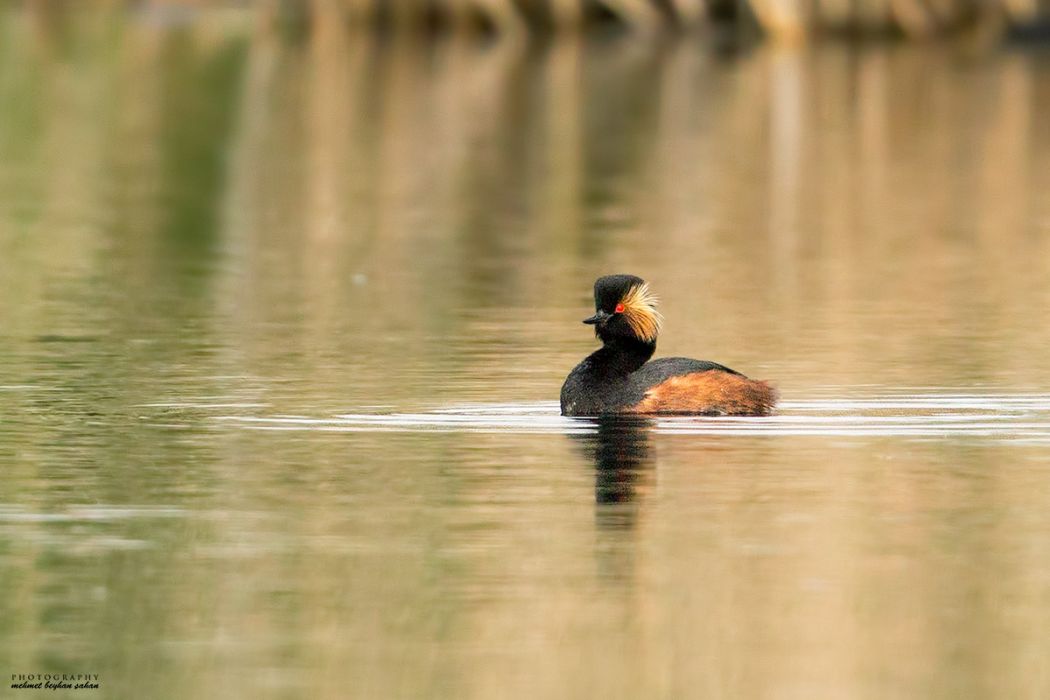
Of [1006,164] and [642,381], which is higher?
[1006,164]

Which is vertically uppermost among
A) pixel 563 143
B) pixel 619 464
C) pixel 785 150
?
pixel 563 143

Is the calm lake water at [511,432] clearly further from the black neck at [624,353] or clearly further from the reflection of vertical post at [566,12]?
the reflection of vertical post at [566,12]

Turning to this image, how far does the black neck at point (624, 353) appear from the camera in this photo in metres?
14.7

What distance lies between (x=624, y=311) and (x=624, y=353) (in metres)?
0.22

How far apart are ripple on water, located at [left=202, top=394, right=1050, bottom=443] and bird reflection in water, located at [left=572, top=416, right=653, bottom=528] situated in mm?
108

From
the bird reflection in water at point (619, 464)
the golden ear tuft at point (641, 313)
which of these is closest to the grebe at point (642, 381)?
the golden ear tuft at point (641, 313)

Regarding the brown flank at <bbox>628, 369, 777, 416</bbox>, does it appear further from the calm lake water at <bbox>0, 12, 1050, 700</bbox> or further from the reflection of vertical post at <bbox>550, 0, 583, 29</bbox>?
the reflection of vertical post at <bbox>550, 0, 583, 29</bbox>

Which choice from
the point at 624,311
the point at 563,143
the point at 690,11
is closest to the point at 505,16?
the point at 690,11

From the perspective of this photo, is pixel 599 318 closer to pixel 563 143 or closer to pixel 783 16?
pixel 563 143

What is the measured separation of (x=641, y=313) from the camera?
1484 cm

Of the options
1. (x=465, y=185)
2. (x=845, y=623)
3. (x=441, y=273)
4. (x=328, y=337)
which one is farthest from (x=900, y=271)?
(x=845, y=623)

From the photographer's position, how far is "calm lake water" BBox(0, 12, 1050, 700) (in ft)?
31.4

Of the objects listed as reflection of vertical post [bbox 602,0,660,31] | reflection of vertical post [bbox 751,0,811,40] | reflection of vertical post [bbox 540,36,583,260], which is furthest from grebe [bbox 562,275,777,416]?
reflection of vertical post [bbox 602,0,660,31]

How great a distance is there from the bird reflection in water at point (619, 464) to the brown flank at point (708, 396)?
0.14 metres
